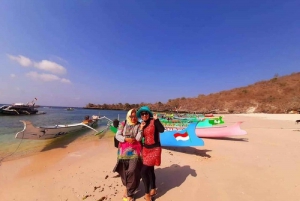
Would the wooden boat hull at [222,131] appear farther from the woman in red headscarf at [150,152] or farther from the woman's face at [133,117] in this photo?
the woman's face at [133,117]

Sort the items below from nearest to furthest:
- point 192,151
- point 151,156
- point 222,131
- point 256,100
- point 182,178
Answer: point 151,156 < point 182,178 < point 192,151 < point 222,131 < point 256,100

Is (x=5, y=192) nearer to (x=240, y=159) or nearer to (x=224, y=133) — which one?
(x=240, y=159)

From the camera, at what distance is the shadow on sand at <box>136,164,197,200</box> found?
3230 millimetres

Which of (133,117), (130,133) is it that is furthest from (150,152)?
(133,117)

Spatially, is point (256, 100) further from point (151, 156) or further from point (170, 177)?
point (151, 156)

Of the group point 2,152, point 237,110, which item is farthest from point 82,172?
point 237,110

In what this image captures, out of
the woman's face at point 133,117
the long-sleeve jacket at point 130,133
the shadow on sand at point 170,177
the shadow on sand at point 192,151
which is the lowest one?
the shadow on sand at point 170,177

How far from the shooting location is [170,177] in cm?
382

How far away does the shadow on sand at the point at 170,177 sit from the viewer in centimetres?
323

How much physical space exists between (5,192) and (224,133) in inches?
337

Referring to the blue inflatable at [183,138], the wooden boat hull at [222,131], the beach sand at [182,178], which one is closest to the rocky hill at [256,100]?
the wooden boat hull at [222,131]

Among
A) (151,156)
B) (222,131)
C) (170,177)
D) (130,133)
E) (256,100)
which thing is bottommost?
(170,177)

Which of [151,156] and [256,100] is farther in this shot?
[256,100]

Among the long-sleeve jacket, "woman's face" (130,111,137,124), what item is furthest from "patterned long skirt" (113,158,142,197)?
"woman's face" (130,111,137,124)
